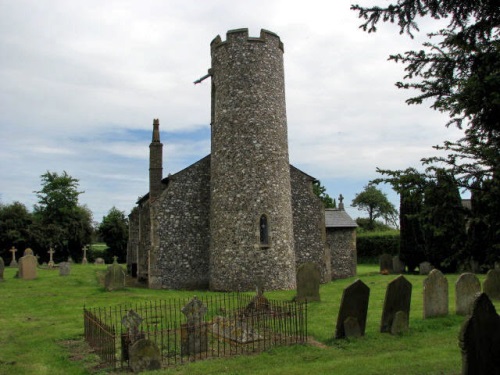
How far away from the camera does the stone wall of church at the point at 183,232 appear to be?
21.1m

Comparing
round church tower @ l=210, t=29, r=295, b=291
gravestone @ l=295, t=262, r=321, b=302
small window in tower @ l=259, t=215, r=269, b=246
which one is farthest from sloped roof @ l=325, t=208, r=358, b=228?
gravestone @ l=295, t=262, r=321, b=302

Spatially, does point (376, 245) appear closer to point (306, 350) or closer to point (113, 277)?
point (113, 277)

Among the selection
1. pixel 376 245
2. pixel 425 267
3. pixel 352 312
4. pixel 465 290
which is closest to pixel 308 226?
pixel 425 267

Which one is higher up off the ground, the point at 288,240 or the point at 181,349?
the point at 288,240

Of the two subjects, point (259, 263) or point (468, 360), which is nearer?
point (468, 360)

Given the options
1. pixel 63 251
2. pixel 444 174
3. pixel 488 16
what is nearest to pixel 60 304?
pixel 444 174

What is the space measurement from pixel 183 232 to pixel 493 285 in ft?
40.7

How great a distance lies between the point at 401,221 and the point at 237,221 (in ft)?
42.0

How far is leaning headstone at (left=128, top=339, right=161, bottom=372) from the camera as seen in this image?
323 inches

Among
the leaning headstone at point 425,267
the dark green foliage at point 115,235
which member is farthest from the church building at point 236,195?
the dark green foliage at point 115,235

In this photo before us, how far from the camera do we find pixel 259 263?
63.1ft

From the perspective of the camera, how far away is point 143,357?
27.2 ft

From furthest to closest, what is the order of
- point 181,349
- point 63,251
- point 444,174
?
point 63,251 → point 181,349 → point 444,174

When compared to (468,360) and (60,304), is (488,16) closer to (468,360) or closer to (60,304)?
(468,360)
